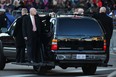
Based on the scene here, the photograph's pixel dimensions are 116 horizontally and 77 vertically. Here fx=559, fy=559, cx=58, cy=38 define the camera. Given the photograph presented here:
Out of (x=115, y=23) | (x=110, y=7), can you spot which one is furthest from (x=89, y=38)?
(x=110, y=7)

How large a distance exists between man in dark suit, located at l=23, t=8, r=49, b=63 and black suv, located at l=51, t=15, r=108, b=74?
50cm

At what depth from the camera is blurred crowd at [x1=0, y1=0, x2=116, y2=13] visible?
31500 mm

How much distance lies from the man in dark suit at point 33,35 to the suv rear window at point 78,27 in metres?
0.72

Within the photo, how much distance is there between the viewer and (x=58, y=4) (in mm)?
32469

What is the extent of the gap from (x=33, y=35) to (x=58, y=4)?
1670 cm

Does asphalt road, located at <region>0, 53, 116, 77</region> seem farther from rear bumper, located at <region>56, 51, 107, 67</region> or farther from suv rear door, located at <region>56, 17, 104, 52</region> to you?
suv rear door, located at <region>56, 17, 104, 52</region>

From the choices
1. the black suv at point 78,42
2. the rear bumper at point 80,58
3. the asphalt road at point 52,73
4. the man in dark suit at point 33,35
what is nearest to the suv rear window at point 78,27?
the black suv at point 78,42

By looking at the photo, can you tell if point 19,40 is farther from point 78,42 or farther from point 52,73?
point 78,42

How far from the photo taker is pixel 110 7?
3259 cm

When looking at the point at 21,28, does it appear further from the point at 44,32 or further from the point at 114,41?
the point at 114,41

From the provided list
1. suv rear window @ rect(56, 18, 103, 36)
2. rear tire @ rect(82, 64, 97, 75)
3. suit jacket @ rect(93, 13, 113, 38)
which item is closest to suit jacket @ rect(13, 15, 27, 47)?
suv rear window @ rect(56, 18, 103, 36)

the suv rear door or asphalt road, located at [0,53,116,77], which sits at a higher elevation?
the suv rear door

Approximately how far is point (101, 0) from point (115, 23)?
5622 mm

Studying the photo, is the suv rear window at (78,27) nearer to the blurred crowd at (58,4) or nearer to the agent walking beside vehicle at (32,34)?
the agent walking beside vehicle at (32,34)
